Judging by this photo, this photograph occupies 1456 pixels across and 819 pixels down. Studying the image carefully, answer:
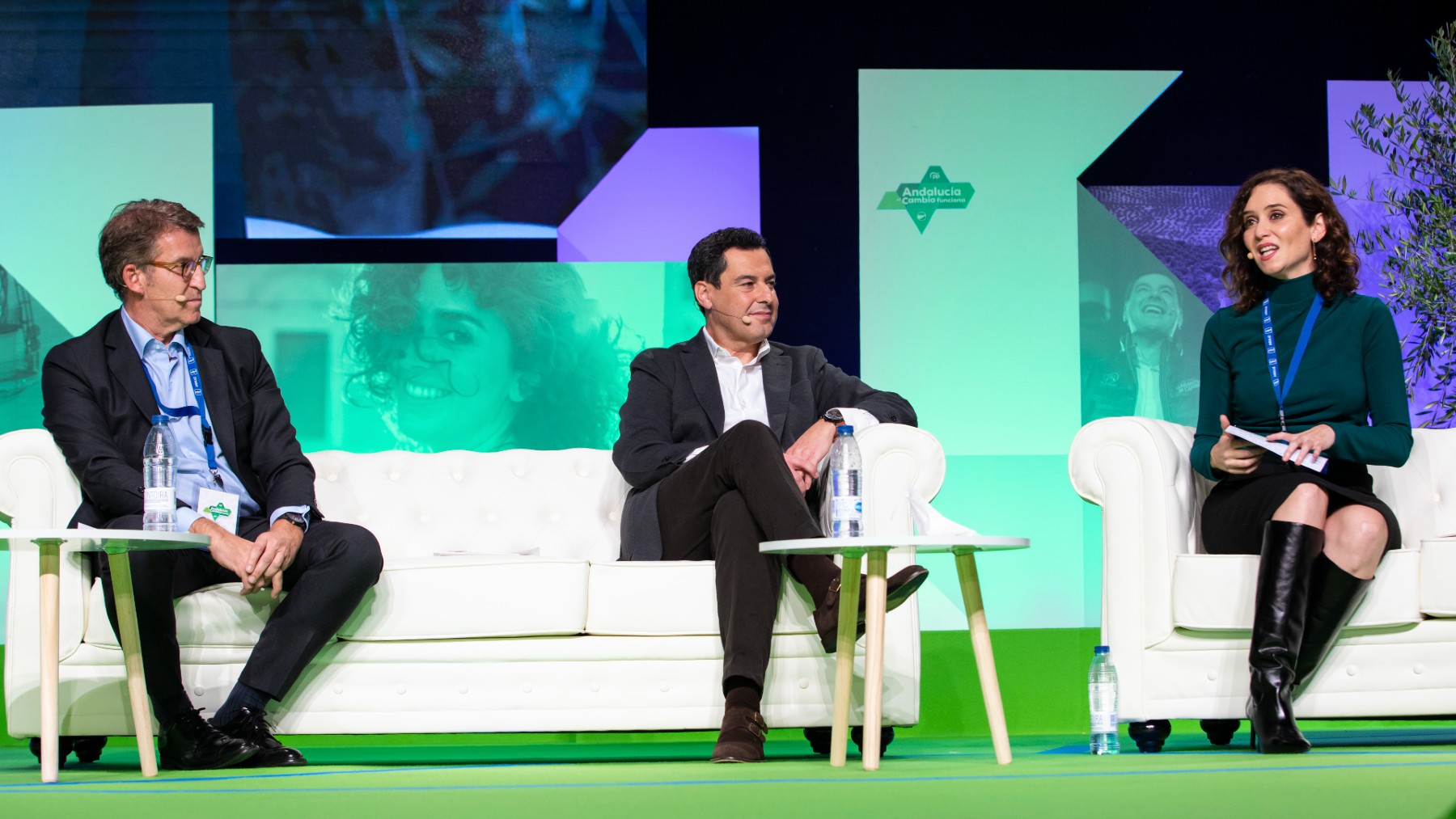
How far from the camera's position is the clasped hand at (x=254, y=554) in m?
2.72

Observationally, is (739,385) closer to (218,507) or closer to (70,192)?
(218,507)

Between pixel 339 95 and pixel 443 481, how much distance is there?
1.95m

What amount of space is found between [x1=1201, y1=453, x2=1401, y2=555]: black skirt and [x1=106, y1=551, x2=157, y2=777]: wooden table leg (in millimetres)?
2162

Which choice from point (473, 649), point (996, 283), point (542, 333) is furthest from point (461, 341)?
point (473, 649)

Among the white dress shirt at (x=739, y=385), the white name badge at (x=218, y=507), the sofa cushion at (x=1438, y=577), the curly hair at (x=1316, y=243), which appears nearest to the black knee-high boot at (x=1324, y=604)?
the sofa cushion at (x=1438, y=577)

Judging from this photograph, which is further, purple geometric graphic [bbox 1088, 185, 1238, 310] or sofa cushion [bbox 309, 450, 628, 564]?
purple geometric graphic [bbox 1088, 185, 1238, 310]

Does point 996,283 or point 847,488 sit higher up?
point 996,283

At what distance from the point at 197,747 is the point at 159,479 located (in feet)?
1.64

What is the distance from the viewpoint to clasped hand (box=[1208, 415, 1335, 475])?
9.54 feet

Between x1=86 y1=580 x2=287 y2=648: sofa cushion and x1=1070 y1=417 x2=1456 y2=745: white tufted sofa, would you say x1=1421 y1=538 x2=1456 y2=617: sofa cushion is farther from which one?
x1=86 y1=580 x2=287 y2=648: sofa cushion

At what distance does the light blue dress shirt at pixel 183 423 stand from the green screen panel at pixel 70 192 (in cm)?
195

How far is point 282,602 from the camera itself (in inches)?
110

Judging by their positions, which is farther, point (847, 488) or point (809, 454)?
point (809, 454)

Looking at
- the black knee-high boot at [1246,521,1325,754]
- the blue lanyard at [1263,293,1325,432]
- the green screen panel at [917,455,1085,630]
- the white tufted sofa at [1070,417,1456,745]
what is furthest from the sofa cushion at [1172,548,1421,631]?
the green screen panel at [917,455,1085,630]
